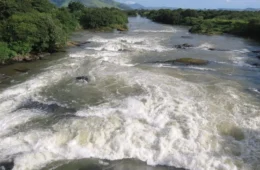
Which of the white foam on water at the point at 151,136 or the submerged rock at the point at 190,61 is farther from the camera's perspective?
the submerged rock at the point at 190,61

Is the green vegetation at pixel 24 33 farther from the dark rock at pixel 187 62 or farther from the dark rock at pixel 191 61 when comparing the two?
the dark rock at pixel 191 61

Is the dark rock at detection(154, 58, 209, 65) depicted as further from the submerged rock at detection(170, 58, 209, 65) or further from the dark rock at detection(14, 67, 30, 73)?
the dark rock at detection(14, 67, 30, 73)

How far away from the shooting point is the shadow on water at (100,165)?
465 inches

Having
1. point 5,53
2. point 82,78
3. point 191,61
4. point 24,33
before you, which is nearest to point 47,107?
point 82,78

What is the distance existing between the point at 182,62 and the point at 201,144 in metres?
14.7

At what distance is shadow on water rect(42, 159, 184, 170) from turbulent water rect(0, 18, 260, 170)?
0.08m

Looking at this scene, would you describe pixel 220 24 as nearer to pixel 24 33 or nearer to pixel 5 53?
pixel 24 33

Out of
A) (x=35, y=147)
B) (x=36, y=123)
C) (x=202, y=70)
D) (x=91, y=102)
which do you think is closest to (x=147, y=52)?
(x=202, y=70)

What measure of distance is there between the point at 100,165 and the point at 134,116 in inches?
164

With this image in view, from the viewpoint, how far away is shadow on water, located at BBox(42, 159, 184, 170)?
11805 millimetres

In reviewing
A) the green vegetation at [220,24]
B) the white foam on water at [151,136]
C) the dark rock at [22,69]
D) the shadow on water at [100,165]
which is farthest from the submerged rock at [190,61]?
the green vegetation at [220,24]

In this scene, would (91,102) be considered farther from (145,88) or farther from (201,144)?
(201,144)

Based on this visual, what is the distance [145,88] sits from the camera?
1966cm

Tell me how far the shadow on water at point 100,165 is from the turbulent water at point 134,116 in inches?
3.1
